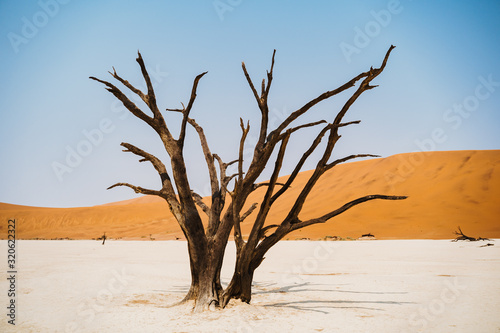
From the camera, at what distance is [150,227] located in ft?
150

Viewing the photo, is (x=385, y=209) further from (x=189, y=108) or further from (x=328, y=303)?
(x=189, y=108)

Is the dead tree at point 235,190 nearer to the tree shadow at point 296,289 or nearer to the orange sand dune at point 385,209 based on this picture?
the tree shadow at point 296,289

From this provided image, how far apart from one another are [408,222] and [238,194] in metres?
26.3

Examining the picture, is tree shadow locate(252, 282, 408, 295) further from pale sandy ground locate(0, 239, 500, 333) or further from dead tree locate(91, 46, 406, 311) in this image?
dead tree locate(91, 46, 406, 311)

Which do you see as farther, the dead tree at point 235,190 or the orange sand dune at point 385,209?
the orange sand dune at point 385,209

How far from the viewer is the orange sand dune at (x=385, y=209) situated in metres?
27.5

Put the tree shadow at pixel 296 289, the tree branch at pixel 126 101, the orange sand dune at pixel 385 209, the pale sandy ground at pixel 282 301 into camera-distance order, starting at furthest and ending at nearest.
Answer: the orange sand dune at pixel 385 209 → the tree shadow at pixel 296 289 → the tree branch at pixel 126 101 → the pale sandy ground at pixel 282 301

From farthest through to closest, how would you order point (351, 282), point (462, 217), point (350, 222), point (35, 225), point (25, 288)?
point (35, 225) < point (350, 222) < point (462, 217) < point (351, 282) < point (25, 288)

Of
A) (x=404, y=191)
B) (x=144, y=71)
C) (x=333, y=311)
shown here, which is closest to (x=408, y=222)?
(x=404, y=191)

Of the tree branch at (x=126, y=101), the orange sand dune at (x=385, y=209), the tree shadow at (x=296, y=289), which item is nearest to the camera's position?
the tree branch at (x=126, y=101)

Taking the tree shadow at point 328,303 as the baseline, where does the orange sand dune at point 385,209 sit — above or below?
above

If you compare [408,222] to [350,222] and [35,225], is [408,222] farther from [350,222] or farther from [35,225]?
[35,225]

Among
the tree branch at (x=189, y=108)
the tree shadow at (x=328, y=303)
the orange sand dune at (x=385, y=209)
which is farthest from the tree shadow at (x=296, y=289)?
the orange sand dune at (x=385, y=209)

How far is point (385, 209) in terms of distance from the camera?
32594 mm
